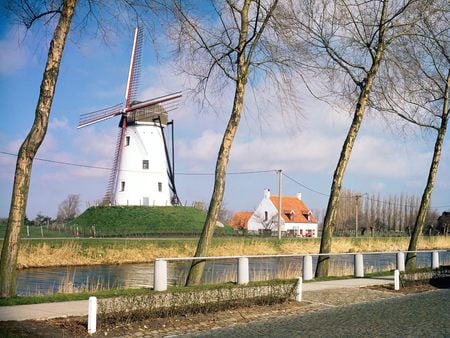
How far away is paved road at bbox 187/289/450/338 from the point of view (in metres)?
10.4

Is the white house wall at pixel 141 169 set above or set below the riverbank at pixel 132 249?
above

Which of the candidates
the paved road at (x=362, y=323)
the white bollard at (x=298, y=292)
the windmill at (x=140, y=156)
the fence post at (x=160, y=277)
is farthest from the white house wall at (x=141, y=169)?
the fence post at (x=160, y=277)

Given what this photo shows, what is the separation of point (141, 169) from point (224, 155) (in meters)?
51.9

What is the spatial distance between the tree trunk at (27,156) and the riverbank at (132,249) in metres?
18.3

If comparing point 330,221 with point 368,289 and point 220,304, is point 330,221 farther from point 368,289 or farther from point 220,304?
Result: point 220,304

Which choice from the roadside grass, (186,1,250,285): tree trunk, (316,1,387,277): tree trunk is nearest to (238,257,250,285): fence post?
the roadside grass

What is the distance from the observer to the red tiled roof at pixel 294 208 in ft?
312

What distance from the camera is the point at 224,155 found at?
1638cm

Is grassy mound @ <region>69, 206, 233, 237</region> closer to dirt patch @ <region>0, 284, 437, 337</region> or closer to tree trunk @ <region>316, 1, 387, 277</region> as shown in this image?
tree trunk @ <region>316, 1, 387, 277</region>

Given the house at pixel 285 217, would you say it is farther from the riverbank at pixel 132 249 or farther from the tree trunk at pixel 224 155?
the tree trunk at pixel 224 155

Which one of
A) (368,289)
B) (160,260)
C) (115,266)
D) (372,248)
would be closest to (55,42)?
(160,260)

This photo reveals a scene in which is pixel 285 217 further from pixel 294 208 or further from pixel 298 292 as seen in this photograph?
→ pixel 298 292

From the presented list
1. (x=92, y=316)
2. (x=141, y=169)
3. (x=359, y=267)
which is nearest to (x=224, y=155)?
(x=92, y=316)

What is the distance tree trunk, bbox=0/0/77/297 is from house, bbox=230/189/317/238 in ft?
262
